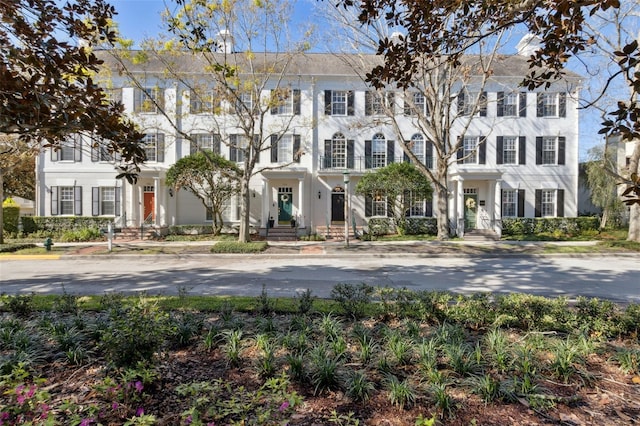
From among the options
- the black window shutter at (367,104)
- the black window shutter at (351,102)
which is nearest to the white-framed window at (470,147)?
the black window shutter at (367,104)

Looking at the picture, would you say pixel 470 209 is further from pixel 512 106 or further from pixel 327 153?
pixel 327 153

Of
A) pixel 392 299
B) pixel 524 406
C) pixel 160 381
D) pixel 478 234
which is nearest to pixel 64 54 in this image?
pixel 160 381

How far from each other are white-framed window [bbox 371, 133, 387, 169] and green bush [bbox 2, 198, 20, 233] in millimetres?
22592

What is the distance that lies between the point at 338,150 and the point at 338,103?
3.17m

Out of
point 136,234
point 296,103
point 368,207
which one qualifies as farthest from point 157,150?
point 368,207

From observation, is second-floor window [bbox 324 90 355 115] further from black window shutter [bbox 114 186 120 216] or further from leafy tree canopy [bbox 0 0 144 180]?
leafy tree canopy [bbox 0 0 144 180]

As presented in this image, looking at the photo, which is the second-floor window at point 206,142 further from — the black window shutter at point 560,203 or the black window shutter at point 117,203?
the black window shutter at point 560,203

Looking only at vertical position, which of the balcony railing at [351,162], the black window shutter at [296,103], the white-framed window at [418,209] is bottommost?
the white-framed window at [418,209]

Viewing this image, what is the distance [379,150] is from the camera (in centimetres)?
2359

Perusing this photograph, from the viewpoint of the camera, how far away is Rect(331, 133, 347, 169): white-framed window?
2327cm

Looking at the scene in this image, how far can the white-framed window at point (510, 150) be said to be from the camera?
23.8 metres

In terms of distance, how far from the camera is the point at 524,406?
117 inches

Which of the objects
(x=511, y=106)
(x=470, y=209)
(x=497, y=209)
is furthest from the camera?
(x=470, y=209)

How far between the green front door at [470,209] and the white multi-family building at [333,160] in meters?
0.07
